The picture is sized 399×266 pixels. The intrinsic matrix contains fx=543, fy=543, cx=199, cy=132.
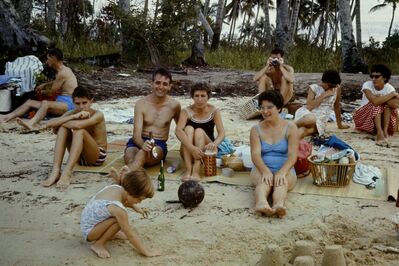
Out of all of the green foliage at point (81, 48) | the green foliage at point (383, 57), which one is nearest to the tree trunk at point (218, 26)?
the green foliage at point (81, 48)

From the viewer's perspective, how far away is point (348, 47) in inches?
566

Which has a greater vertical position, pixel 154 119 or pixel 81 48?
pixel 81 48

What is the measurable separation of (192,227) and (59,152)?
198 centimetres

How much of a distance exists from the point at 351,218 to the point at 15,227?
2.88 m

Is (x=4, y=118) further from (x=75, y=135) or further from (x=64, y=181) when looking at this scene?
(x=64, y=181)

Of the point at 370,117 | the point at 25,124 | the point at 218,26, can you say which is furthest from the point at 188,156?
the point at 218,26

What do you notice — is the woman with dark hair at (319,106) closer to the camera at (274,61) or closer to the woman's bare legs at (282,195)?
the camera at (274,61)

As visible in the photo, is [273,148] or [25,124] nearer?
[273,148]

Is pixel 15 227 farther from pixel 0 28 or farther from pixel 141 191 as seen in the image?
pixel 0 28

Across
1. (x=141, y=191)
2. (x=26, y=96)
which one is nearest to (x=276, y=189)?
(x=141, y=191)

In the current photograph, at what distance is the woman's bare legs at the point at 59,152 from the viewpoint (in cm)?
568

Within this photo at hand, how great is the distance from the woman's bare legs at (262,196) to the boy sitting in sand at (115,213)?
3.90 feet

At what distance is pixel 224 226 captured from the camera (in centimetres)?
455

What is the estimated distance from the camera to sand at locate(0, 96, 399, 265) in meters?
3.93
